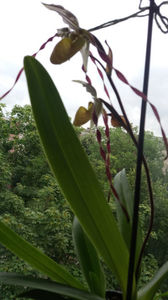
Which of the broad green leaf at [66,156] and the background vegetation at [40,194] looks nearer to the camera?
the broad green leaf at [66,156]

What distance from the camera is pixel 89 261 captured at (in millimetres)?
341

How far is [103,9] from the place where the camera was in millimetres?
621

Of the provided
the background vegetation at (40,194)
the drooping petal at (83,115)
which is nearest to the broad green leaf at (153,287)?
the drooping petal at (83,115)

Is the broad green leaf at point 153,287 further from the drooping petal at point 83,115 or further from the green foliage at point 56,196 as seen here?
the drooping petal at point 83,115

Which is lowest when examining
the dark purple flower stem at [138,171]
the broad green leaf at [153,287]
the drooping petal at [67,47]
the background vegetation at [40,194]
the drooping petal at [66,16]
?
the background vegetation at [40,194]

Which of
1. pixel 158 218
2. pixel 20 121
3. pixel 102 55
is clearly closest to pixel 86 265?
pixel 102 55

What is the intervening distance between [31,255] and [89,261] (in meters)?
0.09

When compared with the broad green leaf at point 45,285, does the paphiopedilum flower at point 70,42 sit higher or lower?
higher

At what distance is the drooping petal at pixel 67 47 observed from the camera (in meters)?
0.24

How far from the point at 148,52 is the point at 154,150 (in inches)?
177

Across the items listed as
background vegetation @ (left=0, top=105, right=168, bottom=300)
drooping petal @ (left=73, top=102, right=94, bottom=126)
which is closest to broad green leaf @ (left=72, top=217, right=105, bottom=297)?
drooping petal @ (left=73, top=102, right=94, bottom=126)

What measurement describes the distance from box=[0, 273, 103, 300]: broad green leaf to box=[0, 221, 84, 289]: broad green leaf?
2cm

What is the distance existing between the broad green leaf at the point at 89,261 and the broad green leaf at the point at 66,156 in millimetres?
78

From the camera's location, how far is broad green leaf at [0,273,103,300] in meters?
0.26
